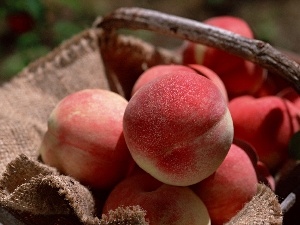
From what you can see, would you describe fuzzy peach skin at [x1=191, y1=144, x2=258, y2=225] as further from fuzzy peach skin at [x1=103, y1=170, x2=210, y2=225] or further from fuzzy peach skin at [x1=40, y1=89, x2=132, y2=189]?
fuzzy peach skin at [x1=40, y1=89, x2=132, y2=189]

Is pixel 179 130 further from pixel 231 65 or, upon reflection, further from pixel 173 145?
pixel 231 65

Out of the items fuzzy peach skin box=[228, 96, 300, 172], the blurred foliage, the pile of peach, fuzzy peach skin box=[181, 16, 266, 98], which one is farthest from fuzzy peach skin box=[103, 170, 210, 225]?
the blurred foliage

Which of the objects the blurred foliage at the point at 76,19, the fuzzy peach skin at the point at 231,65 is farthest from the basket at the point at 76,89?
the blurred foliage at the point at 76,19

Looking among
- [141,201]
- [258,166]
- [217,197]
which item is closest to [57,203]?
[141,201]

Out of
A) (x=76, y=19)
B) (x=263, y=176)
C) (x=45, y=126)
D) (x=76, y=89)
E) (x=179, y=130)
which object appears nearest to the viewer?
(x=179, y=130)

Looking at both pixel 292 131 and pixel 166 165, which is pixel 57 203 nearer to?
pixel 166 165

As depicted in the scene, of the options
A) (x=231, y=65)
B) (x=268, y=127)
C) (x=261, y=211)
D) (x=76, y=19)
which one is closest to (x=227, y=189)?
(x=261, y=211)
